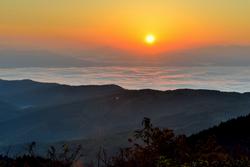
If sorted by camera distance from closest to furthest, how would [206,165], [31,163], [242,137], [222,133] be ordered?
1. [206,165]
2. [31,163]
3. [242,137]
4. [222,133]

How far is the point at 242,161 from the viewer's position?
11.0 meters

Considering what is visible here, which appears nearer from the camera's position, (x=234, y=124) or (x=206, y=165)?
(x=206, y=165)

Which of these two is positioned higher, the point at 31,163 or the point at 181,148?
the point at 181,148

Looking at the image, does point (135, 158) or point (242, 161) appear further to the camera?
point (135, 158)

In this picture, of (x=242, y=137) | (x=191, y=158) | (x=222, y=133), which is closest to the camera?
(x=191, y=158)

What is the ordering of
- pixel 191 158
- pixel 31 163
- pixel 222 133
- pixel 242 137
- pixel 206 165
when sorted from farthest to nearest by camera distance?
1. pixel 222 133
2. pixel 242 137
3. pixel 31 163
4. pixel 191 158
5. pixel 206 165

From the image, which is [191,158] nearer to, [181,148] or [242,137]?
[181,148]

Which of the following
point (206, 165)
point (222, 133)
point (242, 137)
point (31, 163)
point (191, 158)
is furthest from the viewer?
point (222, 133)

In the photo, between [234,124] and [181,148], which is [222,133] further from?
[181,148]

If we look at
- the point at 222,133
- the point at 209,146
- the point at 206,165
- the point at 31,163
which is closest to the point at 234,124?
the point at 222,133

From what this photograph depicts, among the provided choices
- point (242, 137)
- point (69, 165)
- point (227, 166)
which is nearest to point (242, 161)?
point (227, 166)

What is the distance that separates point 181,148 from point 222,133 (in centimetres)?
1520

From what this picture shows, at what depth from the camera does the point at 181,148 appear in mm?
12430

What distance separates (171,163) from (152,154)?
5.57 feet
